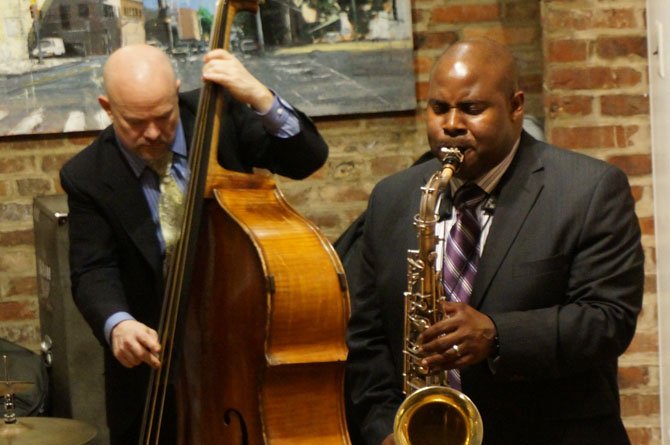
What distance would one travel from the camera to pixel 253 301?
7.24 feet

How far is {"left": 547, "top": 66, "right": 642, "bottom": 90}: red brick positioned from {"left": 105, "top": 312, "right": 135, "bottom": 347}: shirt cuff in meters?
1.49

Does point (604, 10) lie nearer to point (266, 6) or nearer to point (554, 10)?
point (554, 10)

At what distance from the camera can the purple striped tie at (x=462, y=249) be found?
2037mm

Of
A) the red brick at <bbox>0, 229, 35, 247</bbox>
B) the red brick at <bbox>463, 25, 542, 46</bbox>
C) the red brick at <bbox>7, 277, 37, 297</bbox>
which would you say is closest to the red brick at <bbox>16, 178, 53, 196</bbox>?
the red brick at <bbox>0, 229, 35, 247</bbox>

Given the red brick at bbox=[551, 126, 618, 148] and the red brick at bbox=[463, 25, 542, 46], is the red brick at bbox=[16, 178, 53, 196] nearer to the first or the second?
the red brick at bbox=[463, 25, 542, 46]

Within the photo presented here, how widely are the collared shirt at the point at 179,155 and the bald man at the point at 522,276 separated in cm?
54

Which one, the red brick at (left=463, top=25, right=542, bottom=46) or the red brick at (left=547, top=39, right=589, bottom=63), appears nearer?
the red brick at (left=547, top=39, right=589, bottom=63)

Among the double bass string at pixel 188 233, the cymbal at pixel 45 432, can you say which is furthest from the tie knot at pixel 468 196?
the cymbal at pixel 45 432

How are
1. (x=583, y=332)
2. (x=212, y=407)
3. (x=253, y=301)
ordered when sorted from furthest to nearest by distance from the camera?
1. (x=212, y=407)
2. (x=253, y=301)
3. (x=583, y=332)

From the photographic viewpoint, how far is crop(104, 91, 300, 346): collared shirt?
2.50 metres

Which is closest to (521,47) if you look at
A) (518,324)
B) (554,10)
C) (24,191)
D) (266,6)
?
(554,10)

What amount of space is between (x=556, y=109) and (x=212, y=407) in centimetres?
147

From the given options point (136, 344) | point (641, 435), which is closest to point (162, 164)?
point (136, 344)

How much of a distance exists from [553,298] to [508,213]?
0.54 ft
